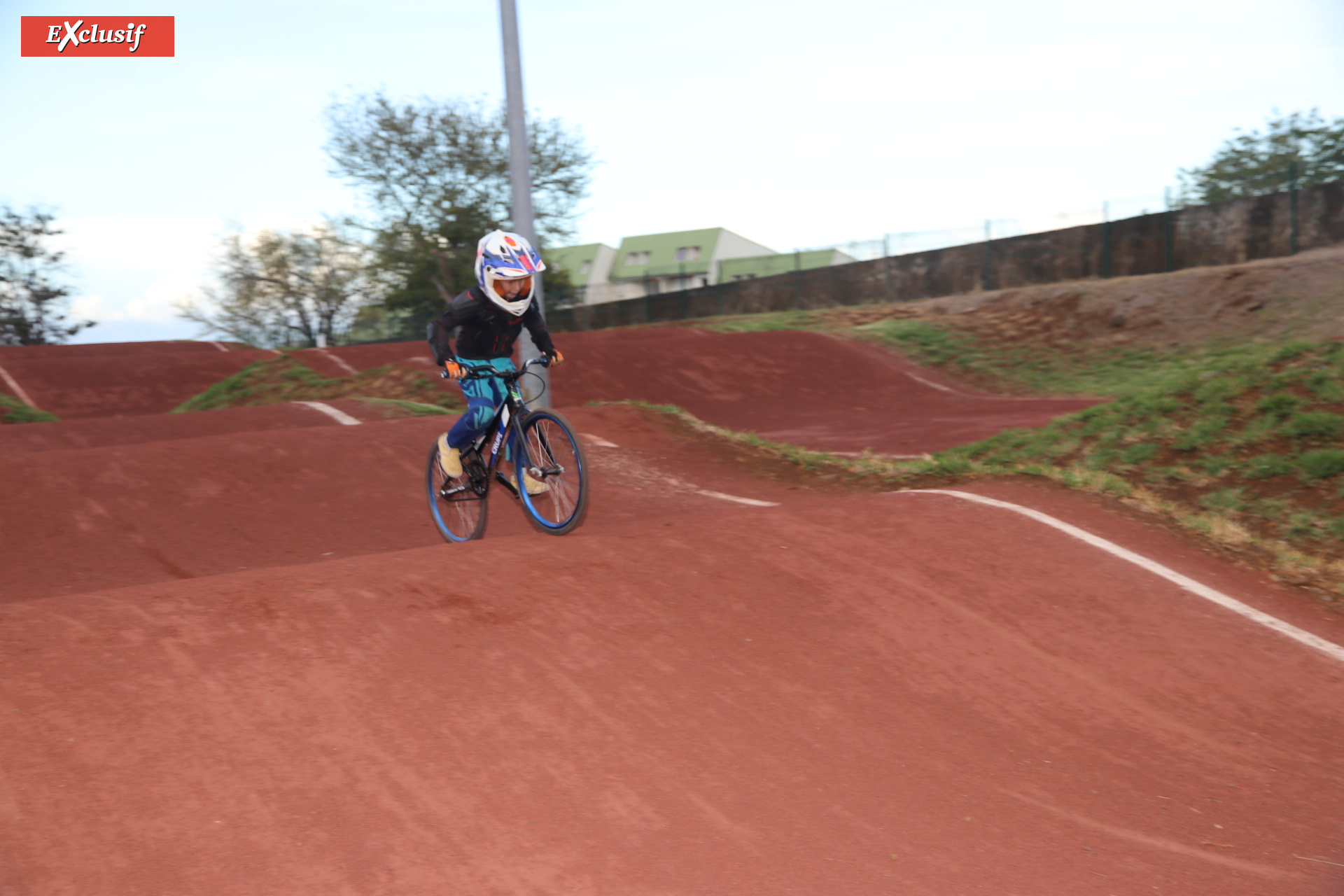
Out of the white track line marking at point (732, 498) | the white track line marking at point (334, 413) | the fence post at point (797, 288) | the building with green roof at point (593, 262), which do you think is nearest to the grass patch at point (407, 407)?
the white track line marking at point (334, 413)

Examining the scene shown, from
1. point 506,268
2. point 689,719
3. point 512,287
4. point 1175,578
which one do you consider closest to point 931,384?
point 1175,578

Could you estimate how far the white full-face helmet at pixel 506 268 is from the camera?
19.5 ft

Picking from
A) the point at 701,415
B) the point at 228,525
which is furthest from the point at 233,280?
the point at 228,525

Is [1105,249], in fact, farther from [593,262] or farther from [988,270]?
[593,262]

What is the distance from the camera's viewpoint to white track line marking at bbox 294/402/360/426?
13.2 metres

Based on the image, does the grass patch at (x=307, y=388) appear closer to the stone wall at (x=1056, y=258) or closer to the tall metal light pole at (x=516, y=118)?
the tall metal light pole at (x=516, y=118)

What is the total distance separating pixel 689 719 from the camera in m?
4.27

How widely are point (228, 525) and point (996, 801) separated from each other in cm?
675

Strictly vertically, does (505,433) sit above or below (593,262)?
below

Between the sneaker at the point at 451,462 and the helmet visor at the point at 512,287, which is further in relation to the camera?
the sneaker at the point at 451,462

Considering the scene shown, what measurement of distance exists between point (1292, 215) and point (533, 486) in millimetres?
26022

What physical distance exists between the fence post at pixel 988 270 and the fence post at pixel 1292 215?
28.1ft

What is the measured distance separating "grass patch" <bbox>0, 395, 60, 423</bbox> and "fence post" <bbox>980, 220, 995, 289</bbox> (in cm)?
2614

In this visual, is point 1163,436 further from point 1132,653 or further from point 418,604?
point 418,604
